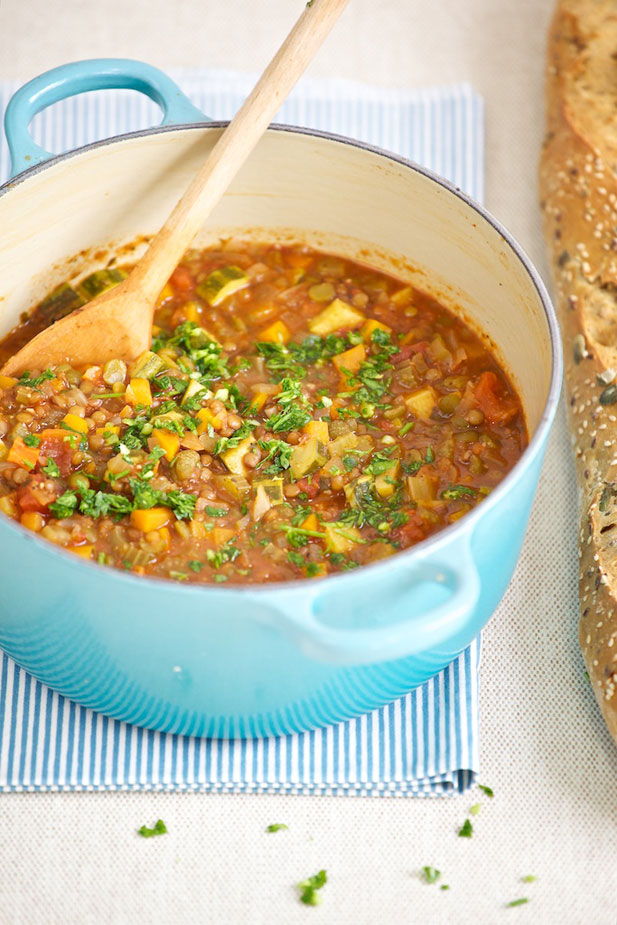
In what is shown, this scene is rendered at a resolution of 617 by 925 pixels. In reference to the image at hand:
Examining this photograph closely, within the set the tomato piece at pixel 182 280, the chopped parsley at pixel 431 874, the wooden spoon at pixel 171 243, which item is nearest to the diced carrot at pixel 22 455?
the wooden spoon at pixel 171 243

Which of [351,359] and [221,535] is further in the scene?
[351,359]

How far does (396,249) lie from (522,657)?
1.51m

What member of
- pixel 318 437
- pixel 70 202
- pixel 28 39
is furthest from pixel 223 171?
pixel 28 39

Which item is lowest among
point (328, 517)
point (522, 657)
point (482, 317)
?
point (522, 657)

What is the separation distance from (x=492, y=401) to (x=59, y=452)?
1.37m

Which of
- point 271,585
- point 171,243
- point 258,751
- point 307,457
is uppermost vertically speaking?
point 171,243

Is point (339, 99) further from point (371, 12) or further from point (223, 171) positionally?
point (223, 171)

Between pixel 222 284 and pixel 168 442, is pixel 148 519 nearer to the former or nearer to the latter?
pixel 168 442

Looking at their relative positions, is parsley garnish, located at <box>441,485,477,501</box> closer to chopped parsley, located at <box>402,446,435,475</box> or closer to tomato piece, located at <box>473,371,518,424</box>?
chopped parsley, located at <box>402,446,435,475</box>

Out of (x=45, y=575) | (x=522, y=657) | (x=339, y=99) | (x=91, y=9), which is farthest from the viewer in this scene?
(x=91, y=9)

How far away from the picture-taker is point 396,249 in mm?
4074

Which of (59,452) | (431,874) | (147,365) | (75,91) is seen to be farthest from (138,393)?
(431,874)

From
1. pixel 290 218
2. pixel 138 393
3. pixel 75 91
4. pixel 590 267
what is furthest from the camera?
pixel 590 267

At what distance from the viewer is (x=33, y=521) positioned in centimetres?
320
